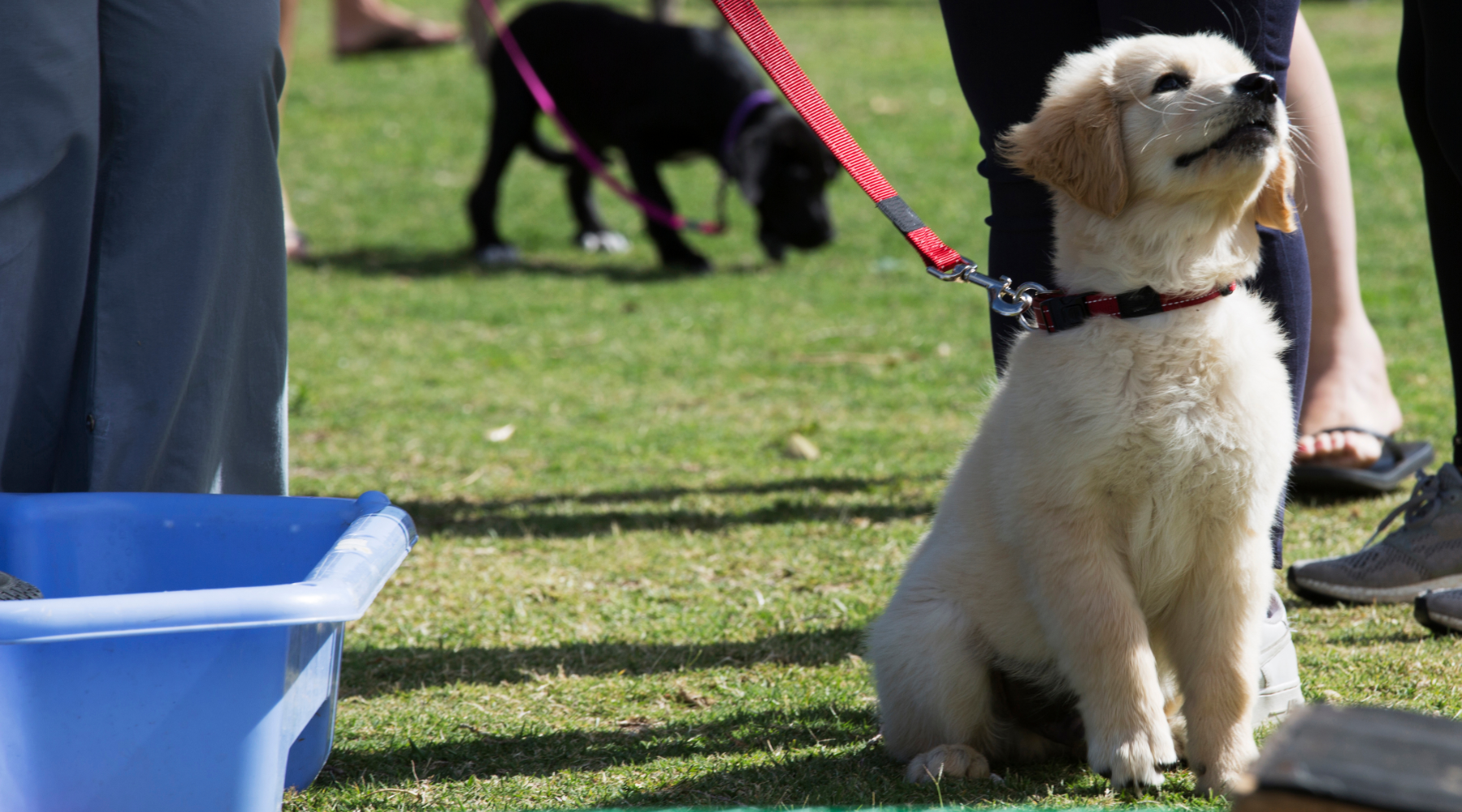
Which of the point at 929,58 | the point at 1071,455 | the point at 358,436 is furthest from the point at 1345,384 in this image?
the point at 929,58

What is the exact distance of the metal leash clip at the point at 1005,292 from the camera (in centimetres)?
175

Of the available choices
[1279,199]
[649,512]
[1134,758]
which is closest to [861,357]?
[649,512]

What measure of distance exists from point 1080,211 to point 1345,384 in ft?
6.08

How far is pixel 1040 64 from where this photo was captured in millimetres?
1972

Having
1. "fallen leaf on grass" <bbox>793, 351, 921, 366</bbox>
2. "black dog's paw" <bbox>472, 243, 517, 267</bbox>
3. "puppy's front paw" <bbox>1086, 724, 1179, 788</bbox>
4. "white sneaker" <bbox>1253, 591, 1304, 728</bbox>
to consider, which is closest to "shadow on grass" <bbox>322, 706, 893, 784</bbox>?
"puppy's front paw" <bbox>1086, 724, 1179, 788</bbox>

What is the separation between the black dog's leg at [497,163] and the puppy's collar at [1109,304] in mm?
5356

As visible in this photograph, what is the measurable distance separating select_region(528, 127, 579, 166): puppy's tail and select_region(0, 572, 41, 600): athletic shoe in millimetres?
5509

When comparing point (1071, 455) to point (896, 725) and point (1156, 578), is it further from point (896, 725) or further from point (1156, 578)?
point (896, 725)

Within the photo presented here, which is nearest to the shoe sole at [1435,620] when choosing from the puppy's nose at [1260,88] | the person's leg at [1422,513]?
the person's leg at [1422,513]

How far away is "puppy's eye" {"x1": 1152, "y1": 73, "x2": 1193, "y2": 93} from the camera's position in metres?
1.69

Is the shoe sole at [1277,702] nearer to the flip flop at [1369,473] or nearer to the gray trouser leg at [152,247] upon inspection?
the flip flop at [1369,473]

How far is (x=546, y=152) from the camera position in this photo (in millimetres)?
6930

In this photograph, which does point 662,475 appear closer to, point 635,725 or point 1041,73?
point 635,725

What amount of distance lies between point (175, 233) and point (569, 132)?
4.99 m
